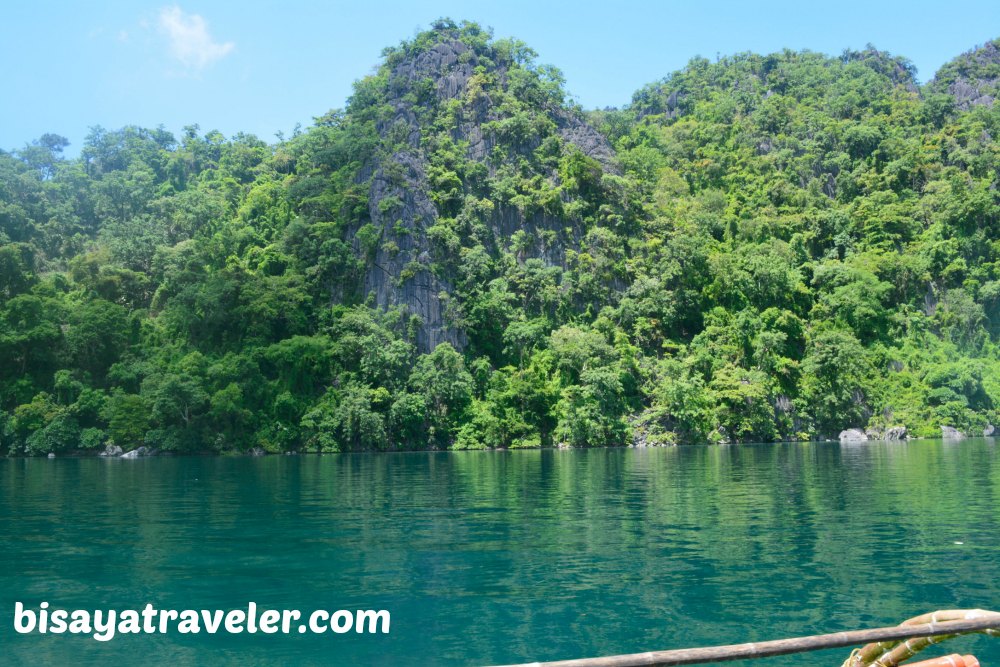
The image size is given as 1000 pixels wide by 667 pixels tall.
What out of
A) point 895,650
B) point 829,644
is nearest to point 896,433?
point 895,650

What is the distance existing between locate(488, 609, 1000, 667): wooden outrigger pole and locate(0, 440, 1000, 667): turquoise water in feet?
18.7

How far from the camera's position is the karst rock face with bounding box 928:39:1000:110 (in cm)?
9463

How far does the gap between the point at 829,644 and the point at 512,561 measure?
11284mm

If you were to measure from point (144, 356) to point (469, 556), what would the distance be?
56.1 m

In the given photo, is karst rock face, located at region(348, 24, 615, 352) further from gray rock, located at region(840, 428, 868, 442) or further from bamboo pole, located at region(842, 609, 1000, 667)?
bamboo pole, located at region(842, 609, 1000, 667)

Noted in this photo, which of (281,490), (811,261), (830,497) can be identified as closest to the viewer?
(830,497)

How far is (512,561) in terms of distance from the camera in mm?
14945

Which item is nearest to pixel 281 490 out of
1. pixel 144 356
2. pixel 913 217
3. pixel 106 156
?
pixel 144 356

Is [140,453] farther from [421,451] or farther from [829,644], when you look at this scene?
[829,644]

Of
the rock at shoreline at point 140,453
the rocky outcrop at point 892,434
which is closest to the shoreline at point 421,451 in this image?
the rock at shoreline at point 140,453

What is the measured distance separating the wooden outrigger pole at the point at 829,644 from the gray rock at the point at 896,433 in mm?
60412

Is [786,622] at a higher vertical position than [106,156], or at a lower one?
lower

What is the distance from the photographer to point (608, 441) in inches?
2340

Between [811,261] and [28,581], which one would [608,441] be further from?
[28,581]
